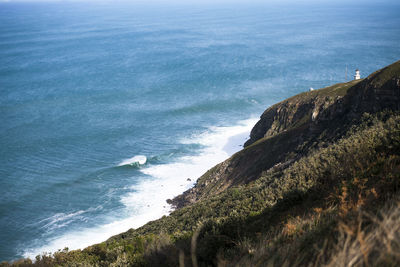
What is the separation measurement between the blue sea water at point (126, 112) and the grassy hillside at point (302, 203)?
1120 cm

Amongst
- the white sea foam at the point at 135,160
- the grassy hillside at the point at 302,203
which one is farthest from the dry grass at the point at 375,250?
the white sea foam at the point at 135,160

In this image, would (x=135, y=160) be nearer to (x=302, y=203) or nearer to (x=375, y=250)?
(x=302, y=203)

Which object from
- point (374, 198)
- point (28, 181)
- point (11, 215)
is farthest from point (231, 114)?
point (374, 198)

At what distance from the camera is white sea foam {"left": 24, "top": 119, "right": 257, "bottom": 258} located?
120ft

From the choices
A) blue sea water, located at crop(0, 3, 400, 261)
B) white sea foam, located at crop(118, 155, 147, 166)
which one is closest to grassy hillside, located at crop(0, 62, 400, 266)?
blue sea water, located at crop(0, 3, 400, 261)

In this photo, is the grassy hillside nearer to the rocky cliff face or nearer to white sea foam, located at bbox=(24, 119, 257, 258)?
the rocky cliff face

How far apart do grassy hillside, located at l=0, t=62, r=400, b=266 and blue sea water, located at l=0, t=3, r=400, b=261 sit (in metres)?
11.2

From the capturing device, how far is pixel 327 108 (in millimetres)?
36906

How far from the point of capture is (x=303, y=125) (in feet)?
131

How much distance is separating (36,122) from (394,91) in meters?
65.7

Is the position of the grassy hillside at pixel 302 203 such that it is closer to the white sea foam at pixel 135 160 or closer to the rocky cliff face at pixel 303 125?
the rocky cliff face at pixel 303 125

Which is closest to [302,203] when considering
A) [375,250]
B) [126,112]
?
[375,250]

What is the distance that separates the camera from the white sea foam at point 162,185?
120ft

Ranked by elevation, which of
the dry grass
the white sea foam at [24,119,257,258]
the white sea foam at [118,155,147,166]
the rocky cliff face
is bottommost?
the white sea foam at [24,119,257,258]
